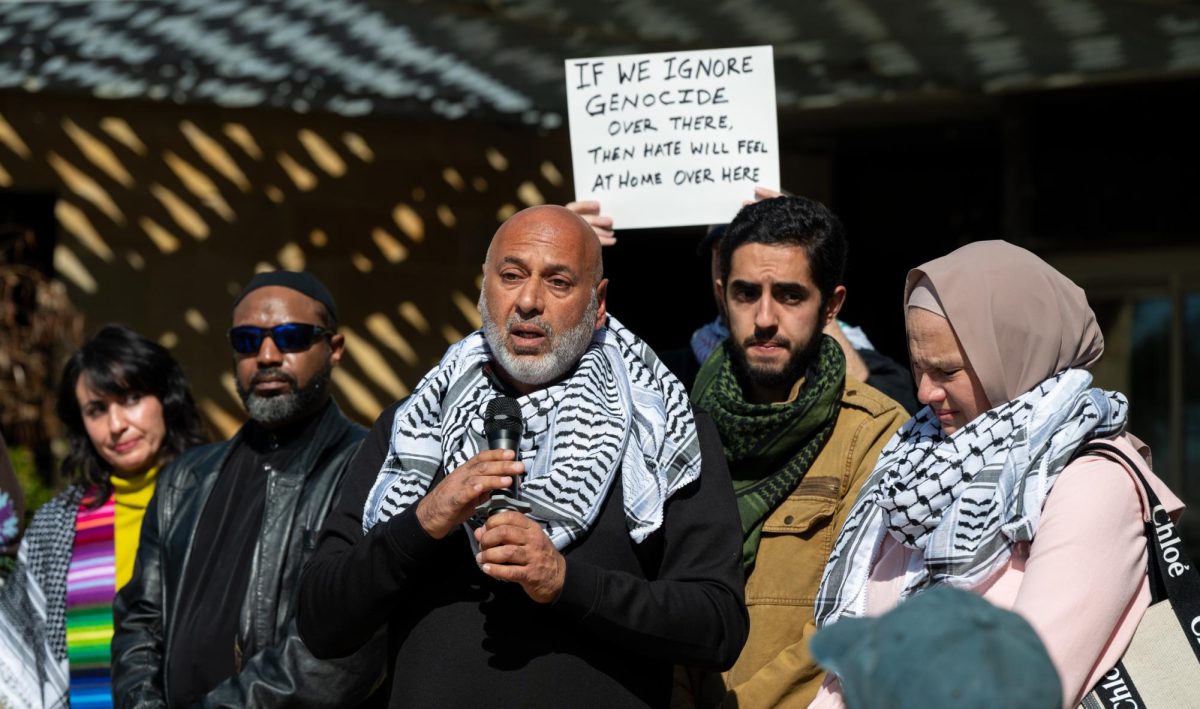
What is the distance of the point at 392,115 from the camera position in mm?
7773

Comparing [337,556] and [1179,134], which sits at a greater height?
[1179,134]

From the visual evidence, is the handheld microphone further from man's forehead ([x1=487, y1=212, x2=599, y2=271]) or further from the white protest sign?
the white protest sign

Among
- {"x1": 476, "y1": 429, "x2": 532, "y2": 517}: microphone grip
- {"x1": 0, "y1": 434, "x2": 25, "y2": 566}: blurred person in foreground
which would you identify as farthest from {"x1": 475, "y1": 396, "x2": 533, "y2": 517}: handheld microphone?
{"x1": 0, "y1": 434, "x2": 25, "y2": 566}: blurred person in foreground

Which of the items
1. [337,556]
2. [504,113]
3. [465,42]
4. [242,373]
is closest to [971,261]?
[337,556]

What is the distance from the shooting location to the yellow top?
441cm

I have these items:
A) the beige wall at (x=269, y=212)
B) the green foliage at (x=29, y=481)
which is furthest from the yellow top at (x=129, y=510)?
the beige wall at (x=269, y=212)

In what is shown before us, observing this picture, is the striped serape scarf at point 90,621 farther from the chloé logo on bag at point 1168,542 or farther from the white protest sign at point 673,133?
the chloé logo on bag at point 1168,542

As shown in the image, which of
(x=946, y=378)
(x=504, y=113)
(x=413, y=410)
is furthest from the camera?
(x=504, y=113)

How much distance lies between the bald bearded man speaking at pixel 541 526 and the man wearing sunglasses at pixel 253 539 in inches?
20.7

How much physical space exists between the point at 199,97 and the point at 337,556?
14.5 feet

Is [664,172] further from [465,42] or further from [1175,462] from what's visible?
[1175,462]

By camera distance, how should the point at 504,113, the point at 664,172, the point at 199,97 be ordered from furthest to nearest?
1. the point at 504,113
2. the point at 199,97
3. the point at 664,172

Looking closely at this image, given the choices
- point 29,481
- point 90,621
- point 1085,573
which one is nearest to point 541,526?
point 1085,573

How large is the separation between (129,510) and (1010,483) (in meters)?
2.73
